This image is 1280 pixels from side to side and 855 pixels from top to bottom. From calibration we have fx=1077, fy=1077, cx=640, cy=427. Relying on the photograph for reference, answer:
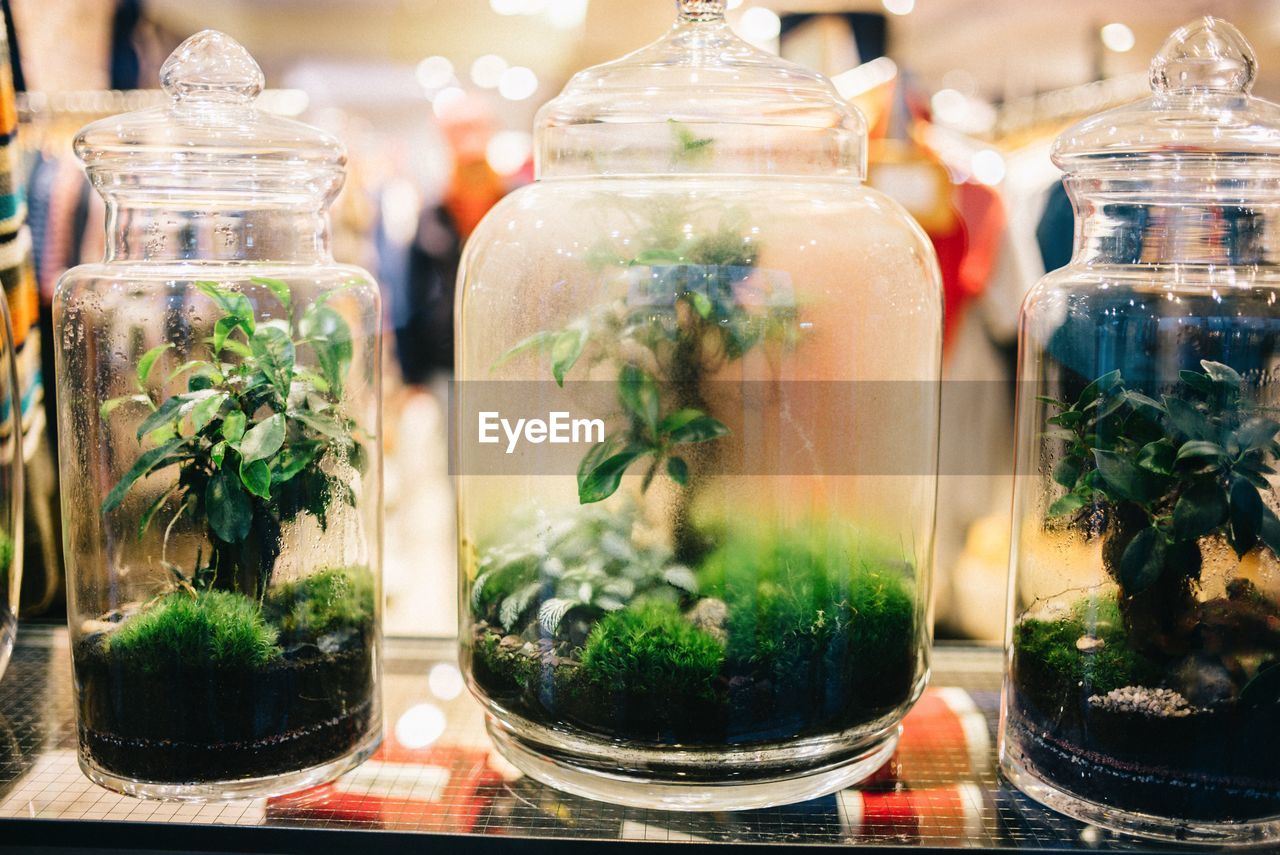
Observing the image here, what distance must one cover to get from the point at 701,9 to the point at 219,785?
2.35 ft

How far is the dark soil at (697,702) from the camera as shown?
774mm

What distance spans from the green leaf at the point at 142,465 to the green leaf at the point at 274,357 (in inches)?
3.1

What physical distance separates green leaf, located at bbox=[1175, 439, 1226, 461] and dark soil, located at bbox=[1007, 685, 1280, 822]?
175mm

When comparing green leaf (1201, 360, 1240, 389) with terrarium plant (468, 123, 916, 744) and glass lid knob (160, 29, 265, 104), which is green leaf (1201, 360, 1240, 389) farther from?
glass lid knob (160, 29, 265, 104)

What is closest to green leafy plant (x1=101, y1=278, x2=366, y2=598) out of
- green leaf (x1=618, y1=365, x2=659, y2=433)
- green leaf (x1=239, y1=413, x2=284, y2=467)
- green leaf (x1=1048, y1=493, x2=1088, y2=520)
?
green leaf (x1=239, y1=413, x2=284, y2=467)

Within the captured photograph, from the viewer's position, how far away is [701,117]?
815 mm

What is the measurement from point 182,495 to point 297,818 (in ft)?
0.83

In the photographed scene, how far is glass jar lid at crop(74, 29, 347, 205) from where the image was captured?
822 mm

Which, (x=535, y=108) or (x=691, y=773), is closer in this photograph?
(x=691, y=773)

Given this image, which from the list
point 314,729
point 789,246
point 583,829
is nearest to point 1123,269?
point 789,246

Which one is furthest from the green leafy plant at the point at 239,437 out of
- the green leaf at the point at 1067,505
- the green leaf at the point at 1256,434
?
the green leaf at the point at 1256,434

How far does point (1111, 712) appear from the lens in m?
0.77

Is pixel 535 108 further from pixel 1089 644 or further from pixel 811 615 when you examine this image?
pixel 1089 644

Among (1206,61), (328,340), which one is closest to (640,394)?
(328,340)
